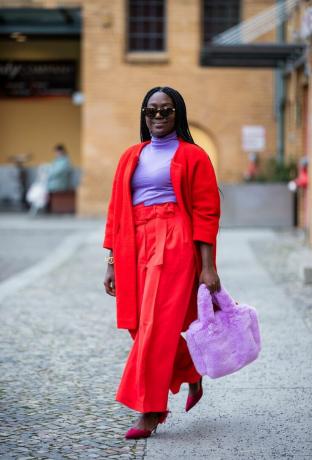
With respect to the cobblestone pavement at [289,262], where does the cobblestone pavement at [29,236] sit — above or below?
below

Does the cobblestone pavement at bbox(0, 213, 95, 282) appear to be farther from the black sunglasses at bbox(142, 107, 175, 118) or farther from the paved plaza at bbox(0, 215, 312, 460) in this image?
the black sunglasses at bbox(142, 107, 175, 118)

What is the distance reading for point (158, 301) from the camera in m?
5.56

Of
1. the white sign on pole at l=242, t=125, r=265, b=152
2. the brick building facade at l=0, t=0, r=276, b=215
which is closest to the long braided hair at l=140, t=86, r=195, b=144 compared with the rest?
the brick building facade at l=0, t=0, r=276, b=215

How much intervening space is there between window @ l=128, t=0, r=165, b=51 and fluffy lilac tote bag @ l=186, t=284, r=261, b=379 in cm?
2351

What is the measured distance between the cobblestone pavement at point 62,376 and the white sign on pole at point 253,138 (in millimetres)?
16266

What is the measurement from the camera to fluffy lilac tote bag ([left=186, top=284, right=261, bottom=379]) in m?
5.57

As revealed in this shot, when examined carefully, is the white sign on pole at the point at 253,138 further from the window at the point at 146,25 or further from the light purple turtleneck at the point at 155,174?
the light purple turtleneck at the point at 155,174

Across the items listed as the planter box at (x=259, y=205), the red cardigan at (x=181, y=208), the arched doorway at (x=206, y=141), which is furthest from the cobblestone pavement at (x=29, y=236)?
the red cardigan at (x=181, y=208)

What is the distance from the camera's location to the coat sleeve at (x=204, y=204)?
18.4ft

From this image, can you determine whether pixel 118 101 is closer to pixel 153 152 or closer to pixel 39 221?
pixel 39 221

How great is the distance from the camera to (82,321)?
32.4 feet

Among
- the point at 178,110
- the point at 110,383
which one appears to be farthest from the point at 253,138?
the point at 178,110

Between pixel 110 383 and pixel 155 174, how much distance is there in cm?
188

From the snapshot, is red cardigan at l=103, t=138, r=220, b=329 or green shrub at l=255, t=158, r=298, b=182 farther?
green shrub at l=255, t=158, r=298, b=182
